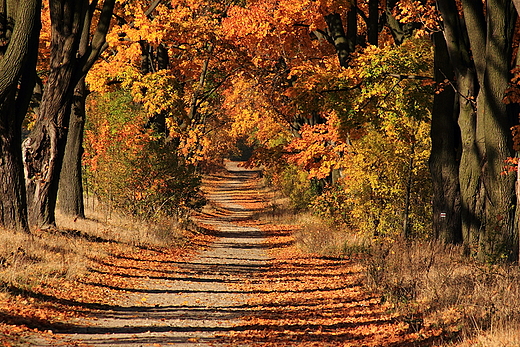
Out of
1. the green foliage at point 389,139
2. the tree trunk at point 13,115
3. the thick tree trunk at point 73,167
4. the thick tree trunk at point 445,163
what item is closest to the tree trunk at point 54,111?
the tree trunk at point 13,115

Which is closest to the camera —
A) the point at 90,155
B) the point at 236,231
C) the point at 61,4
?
the point at 61,4

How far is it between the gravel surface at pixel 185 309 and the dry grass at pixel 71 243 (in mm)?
1512

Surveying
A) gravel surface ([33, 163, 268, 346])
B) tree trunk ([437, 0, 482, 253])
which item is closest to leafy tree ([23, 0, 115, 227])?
gravel surface ([33, 163, 268, 346])

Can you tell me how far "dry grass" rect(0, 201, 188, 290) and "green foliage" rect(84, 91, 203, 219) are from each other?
730 mm

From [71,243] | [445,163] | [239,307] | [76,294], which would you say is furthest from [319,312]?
[71,243]

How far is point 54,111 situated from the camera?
56.0 ft

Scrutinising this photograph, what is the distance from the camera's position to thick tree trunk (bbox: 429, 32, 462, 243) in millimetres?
16109

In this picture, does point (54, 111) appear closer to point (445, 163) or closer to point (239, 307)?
Answer: point (239, 307)

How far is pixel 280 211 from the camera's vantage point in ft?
125

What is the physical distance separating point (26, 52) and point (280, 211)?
79.7 feet

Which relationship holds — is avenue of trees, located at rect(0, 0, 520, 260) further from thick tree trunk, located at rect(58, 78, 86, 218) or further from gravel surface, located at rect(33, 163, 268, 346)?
gravel surface, located at rect(33, 163, 268, 346)

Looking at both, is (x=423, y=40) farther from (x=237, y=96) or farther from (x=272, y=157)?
(x=237, y=96)

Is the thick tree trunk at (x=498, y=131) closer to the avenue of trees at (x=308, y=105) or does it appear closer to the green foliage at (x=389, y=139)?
the avenue of trees at (x=308, y=105)

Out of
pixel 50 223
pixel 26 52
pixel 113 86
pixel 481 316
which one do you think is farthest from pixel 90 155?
pixel 481 316
